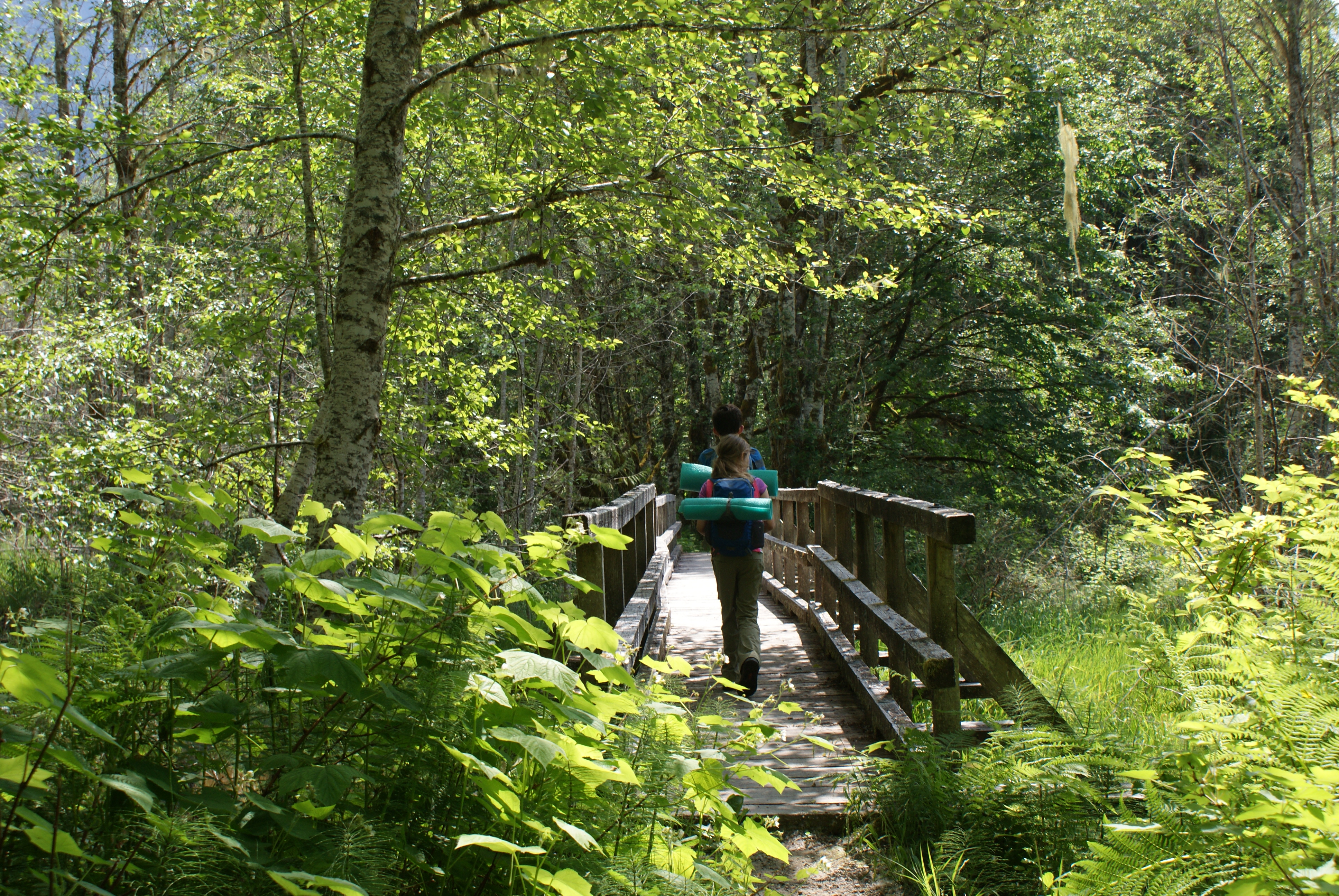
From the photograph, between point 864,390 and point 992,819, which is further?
point 864,390

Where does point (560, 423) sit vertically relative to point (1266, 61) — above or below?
below

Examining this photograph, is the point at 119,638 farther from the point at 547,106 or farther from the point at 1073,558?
the point at 1073,558

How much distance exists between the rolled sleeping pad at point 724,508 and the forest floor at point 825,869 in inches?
83.7

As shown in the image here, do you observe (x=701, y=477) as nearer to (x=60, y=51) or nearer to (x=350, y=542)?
(x=350, y=542)

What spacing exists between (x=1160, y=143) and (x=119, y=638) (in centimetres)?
2425

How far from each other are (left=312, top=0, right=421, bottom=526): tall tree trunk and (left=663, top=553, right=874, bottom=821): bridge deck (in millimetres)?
2336

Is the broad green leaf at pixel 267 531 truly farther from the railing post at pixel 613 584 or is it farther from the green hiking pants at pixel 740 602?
the green hiking pants at pixel 740 602

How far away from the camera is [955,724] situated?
12.8ft

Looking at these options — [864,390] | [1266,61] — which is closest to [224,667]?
[1266,61]

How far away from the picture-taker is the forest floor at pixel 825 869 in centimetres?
307

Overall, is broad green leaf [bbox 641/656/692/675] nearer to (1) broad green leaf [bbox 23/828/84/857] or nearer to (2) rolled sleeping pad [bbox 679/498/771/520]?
(1) broad green leaf [bbox 23/828/84/857]

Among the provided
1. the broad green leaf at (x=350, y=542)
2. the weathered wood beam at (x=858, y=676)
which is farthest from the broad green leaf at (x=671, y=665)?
the weathered wood beam at (x=858, y=676)

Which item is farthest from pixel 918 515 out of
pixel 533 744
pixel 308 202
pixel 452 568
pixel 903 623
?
pixel 308 202

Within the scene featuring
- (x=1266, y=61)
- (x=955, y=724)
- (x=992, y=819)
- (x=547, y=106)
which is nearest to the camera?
(x=992, y=819)
